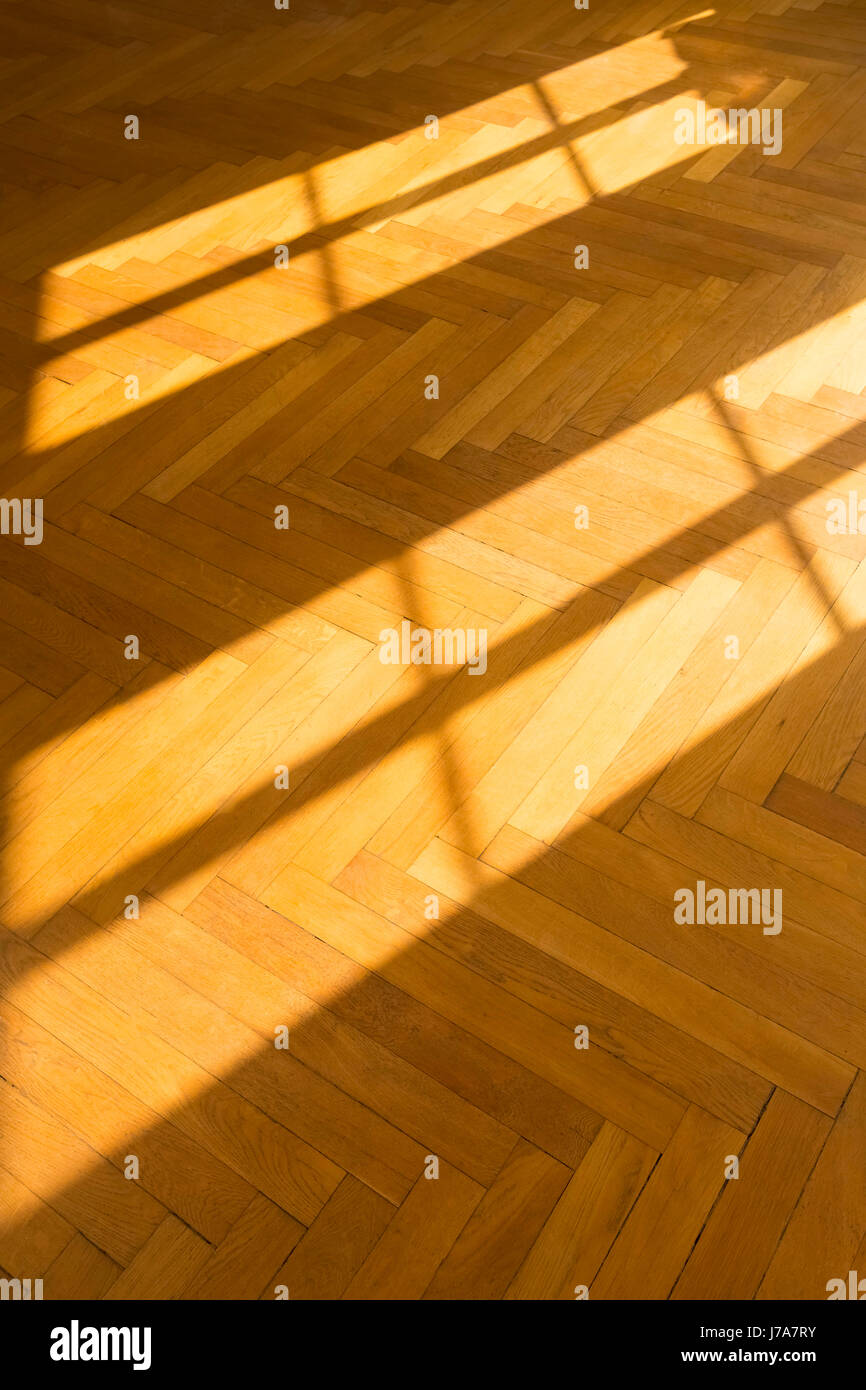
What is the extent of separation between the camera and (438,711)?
7.68 feet

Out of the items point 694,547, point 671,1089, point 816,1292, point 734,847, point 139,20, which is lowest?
point 816,1292

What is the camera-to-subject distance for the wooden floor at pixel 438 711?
1.74 meters

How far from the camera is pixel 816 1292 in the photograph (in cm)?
162

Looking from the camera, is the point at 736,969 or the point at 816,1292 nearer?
the point at 816,1292

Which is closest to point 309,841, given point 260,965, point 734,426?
point 260,965

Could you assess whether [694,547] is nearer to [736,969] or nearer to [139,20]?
[736,969]

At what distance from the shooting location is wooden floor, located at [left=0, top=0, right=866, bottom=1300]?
1.74 m

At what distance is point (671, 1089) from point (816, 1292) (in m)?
0.35

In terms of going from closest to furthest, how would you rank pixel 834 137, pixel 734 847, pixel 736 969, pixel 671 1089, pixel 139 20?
1. pixel 671 1089
2. pixel 736 969
3. pixel 734 847
4. pixel 834 137
5. pixel 139 20

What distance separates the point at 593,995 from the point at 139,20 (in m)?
5.02

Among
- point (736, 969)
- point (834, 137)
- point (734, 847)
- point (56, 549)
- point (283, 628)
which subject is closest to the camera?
point (736, 969)

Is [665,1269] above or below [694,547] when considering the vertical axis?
below

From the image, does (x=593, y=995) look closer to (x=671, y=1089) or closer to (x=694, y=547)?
(x=671, y=1089)

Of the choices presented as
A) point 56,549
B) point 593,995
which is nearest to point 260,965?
point 593,995
